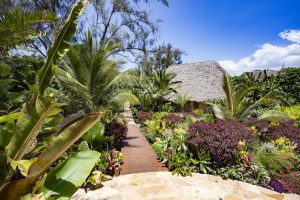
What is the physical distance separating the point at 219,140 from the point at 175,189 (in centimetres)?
213

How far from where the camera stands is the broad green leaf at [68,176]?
2830 millimetres

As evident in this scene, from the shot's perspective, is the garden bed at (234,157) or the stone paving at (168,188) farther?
the garden bed at (234,157)

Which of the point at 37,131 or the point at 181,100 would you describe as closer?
the point at 37,131

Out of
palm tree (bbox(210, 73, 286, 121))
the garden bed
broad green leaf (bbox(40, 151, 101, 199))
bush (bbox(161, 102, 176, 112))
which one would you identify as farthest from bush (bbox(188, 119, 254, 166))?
bush (bbox(161, 102, 176, 112))

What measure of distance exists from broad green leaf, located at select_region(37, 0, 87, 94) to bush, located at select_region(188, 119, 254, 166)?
490 cm

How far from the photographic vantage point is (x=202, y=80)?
2094 cm

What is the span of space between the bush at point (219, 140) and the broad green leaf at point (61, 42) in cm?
490

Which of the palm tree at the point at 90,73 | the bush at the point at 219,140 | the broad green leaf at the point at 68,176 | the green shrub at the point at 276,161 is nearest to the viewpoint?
the broad green leaf at the point at 68,176

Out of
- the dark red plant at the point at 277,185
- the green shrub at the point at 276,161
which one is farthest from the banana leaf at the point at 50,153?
the green shrub at the point at 276,161

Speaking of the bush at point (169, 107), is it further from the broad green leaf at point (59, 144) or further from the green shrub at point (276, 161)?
the broad green leaf at point (59, 144)

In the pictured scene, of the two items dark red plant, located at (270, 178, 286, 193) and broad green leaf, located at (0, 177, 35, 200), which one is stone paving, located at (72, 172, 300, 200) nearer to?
dark red plant, located at (270, 178, 286, 193)

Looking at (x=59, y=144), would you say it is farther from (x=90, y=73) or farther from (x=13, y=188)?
(x=90, y=73)

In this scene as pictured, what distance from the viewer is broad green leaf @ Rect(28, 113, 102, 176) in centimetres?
242

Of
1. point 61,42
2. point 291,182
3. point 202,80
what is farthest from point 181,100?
point 61,42
